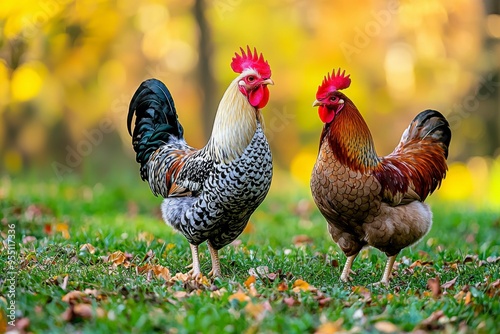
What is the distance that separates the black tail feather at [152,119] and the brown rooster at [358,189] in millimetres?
1657

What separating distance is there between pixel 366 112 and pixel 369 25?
2.92 m

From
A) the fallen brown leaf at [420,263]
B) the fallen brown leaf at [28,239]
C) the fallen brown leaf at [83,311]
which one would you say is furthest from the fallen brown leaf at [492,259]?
the fallen brown leaf at [28,239]

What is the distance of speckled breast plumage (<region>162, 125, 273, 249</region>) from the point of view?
16.2ft

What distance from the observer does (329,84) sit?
535cm

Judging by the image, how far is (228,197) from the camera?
4.98 metres

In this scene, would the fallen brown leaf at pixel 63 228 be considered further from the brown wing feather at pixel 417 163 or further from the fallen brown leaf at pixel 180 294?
the brown wing feather at pixel 417 163

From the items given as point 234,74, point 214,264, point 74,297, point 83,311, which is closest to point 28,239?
point 214,264

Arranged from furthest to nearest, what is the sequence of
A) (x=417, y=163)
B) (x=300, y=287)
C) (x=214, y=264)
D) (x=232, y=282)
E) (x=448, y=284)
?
(x=417, y=163) → (x=214, y=264) → (x=448, y=284) → (x=232, y=282) → (x=300, y=287)

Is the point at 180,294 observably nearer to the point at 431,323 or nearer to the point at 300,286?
the point at 300,286

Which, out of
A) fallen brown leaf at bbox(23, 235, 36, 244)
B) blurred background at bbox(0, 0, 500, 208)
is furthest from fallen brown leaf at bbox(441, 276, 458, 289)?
blurred background at bbox(0, 0, 500, 208)

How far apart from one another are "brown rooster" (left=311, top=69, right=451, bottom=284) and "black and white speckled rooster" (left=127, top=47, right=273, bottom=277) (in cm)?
54

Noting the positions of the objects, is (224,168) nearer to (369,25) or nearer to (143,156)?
(143,156)

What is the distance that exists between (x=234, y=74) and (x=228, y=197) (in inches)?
548

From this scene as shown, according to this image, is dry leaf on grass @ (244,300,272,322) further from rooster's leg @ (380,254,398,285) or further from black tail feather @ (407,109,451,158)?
black tail feather @ (407,109,451,158)
